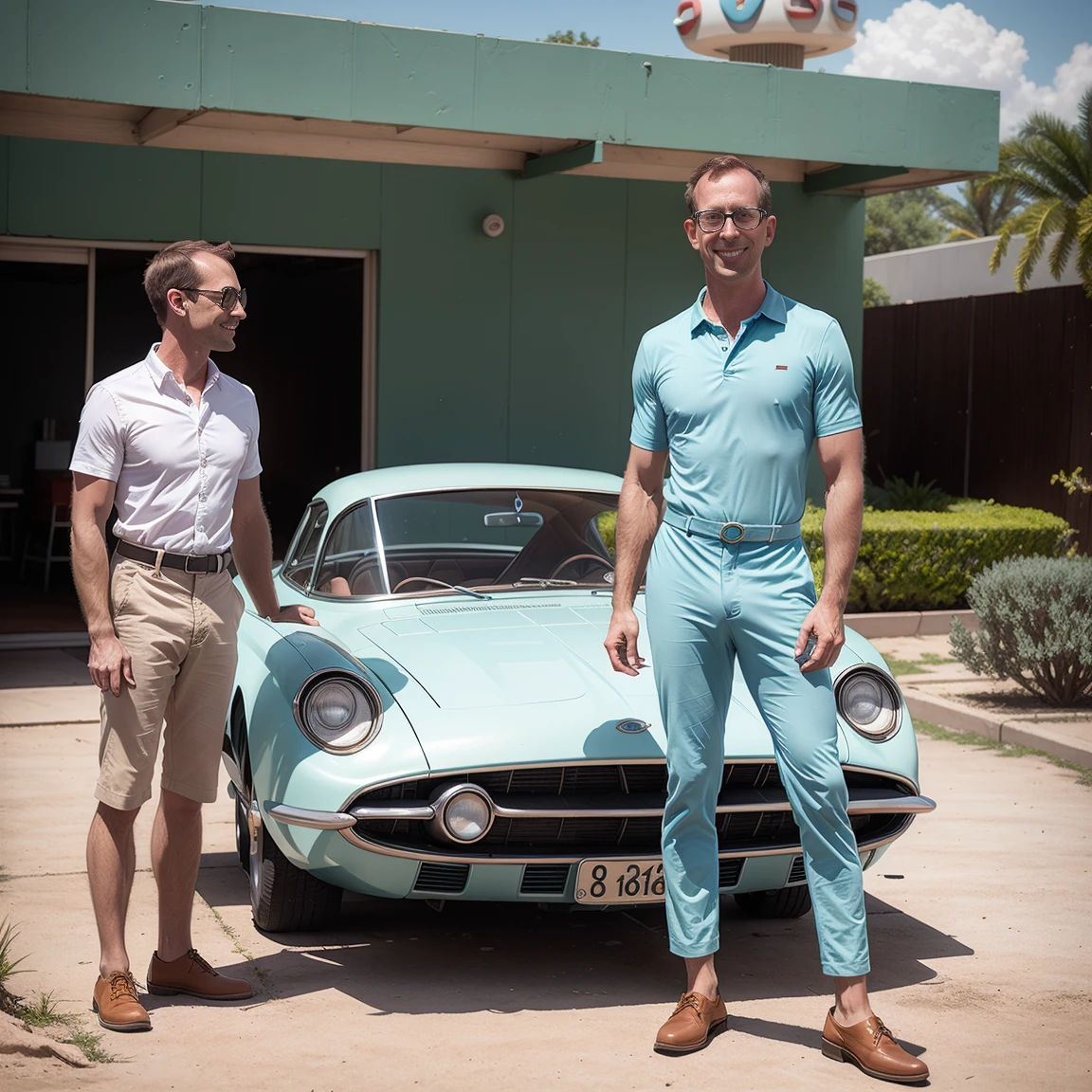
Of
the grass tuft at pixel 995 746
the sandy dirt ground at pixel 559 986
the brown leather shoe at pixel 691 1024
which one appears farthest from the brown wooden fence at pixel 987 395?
the brown leather shoe at pixel 691 1024

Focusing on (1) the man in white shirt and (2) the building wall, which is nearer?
(1) the man in white shirt

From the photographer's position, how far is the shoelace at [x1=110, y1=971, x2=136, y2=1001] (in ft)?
12.2

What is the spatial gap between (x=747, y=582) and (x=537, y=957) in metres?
1.47

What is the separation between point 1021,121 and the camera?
19.6m

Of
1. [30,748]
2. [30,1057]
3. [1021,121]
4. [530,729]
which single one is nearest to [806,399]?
[530,729]

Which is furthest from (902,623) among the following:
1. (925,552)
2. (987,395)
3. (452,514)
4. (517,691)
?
(517,691)

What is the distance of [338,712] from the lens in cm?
410

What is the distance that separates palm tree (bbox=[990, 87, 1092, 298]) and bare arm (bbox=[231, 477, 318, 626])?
46.4 ft

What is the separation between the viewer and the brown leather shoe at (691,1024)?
356 cm

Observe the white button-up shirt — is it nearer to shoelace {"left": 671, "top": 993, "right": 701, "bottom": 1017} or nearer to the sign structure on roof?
shoelace {"left": 671, "top": 993, "right": 701, "bottom": 1017}

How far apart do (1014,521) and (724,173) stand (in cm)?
904

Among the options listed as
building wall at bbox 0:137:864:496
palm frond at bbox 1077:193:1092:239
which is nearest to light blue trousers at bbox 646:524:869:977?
building wall at bbox 0:137:864:496

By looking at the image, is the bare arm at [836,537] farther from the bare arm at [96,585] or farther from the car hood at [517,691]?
the bare arm at [96,585]

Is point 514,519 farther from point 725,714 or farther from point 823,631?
point 823,631
